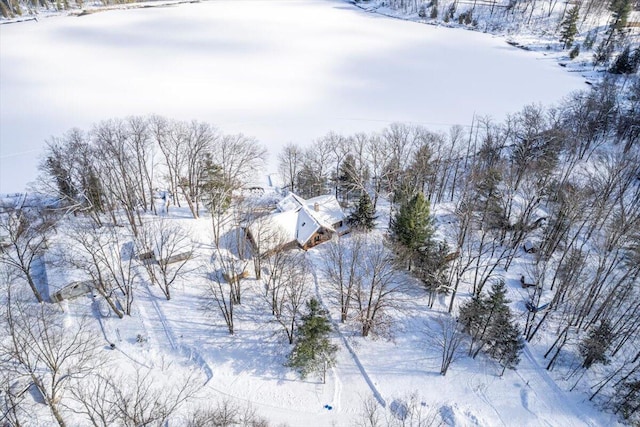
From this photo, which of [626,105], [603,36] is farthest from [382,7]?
[626,105]

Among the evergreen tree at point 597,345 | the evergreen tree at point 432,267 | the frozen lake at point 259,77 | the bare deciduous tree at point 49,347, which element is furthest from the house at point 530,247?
the bare deciduous tree at point 49,347

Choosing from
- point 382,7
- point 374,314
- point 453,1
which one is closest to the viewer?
point 374,314

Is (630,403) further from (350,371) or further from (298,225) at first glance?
(298,225)

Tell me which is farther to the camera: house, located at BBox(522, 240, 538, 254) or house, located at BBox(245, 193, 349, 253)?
house, located at BBox(522, 240, 538, 254)

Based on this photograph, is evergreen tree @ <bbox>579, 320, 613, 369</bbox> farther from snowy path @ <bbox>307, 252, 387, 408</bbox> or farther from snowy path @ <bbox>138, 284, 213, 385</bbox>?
snowy path @ <bbox>138, 284, 213, 385</bbox>

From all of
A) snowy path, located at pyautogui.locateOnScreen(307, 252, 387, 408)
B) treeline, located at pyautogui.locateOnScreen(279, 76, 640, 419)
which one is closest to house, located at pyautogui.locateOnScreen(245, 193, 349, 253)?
treeline, located at pyautogui.locateOnScreen(279, 76, 640, 419)

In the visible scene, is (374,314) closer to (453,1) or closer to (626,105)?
(626,105)
